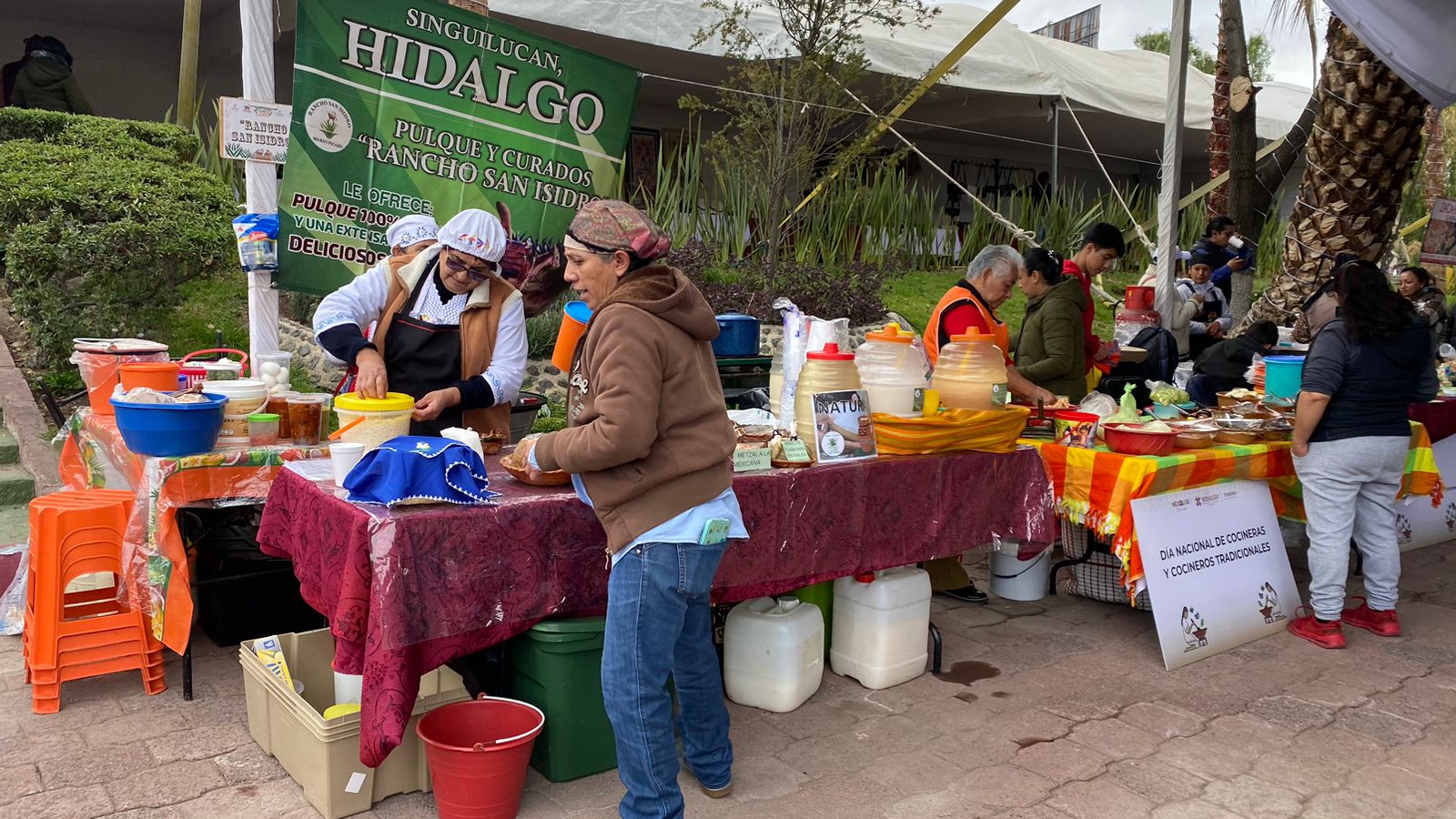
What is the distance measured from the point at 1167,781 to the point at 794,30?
6.92 m

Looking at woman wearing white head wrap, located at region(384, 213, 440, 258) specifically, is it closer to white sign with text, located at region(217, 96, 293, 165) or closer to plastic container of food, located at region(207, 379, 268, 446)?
white sign with text, located at region(217, 96, 293, 165)

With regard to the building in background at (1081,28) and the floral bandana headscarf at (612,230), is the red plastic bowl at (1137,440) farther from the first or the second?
the building in background at (1081,28)

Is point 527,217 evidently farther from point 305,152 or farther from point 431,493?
point 431,493

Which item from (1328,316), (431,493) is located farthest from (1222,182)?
(431,493)

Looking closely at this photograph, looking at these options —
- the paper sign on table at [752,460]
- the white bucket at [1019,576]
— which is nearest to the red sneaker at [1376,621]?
the white bucket at [1019,576]

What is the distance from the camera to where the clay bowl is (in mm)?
3254

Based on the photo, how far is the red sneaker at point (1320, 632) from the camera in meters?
4.76

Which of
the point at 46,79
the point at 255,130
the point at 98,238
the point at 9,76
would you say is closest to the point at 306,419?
the point at 255,130

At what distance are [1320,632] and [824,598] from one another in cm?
240

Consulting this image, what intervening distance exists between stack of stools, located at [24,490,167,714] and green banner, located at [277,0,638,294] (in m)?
1.35

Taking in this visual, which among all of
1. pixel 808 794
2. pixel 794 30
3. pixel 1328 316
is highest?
pixel 794 30

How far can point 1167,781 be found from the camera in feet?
11.3

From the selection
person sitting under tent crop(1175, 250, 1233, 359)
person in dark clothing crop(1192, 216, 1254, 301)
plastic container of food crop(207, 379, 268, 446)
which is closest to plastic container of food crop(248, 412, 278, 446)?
plastic container of food crop(207, 379, 268, 446)

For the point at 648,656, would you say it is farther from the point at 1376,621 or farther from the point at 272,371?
the point at 1376,621
